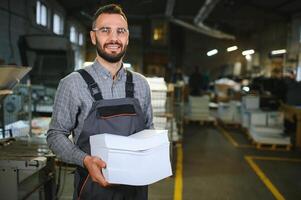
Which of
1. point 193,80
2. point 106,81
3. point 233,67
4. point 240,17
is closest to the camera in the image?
point 106,81

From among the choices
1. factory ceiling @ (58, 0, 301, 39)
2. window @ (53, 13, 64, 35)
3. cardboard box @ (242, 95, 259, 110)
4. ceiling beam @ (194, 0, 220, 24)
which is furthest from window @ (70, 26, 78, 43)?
cardboard box @ (242, 95, 259, 110)

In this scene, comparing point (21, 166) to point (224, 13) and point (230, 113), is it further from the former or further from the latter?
point (224, 13)

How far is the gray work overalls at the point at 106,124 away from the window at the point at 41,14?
399 centimetres

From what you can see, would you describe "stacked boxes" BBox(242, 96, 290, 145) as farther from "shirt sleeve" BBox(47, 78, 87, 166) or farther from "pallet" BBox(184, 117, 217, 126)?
"shirt sleeve" BBox(47, 78, 87, 166)

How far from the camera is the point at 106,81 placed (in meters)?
1.86

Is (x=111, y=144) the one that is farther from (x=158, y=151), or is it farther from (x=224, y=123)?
(x=224, y=123)

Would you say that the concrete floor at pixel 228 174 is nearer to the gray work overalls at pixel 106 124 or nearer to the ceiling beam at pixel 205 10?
the gray work overalls at pixel 106 124

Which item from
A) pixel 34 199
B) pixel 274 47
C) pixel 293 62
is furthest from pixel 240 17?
pixel 34 199

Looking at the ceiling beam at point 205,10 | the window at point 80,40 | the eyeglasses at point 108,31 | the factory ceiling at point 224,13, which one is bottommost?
the eyeglasses at point 108,31

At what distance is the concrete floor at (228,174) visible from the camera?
4.71 metres

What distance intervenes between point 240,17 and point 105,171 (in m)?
14.6

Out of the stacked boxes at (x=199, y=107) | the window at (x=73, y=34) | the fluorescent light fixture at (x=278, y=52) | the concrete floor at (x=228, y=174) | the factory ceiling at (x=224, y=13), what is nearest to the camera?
the concrete floor at (x=228, y=174)

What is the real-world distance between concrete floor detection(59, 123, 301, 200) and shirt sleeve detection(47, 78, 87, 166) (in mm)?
2825

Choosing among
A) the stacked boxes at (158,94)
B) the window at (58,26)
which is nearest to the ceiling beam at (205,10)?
the window at (58,26)
